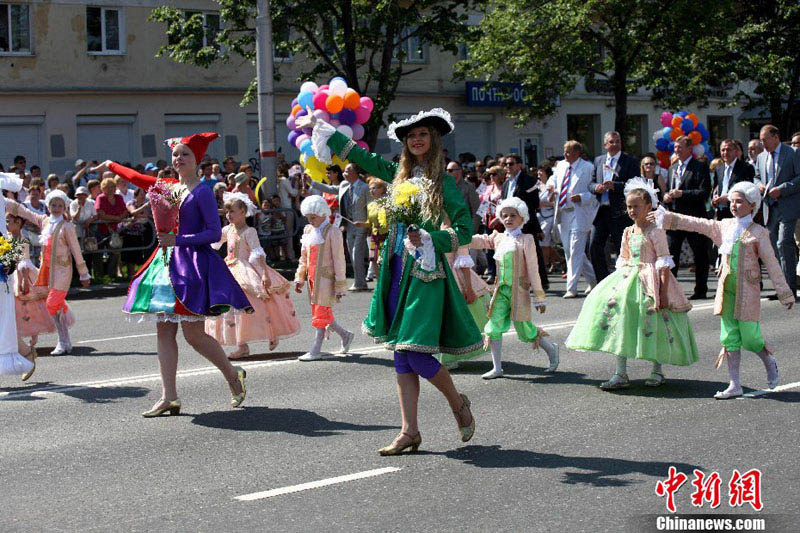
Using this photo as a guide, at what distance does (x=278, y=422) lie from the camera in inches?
335

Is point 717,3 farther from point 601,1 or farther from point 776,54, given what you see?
point 776,54

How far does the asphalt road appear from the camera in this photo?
6.10 meters

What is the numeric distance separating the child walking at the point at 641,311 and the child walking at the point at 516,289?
792 mm

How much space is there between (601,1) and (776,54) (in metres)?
7.39

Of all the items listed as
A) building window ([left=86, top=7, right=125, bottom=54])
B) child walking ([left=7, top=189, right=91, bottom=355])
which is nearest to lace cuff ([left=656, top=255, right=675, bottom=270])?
child walking ([left=7, top=189, right=91, bottom=355])

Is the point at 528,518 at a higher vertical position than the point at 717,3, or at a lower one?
lower

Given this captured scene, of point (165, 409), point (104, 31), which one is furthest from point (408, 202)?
point (104, 31)

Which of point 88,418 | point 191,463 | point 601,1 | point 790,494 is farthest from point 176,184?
point 601,1

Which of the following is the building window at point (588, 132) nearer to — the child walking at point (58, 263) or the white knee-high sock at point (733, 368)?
the child walking at point (58, 263)

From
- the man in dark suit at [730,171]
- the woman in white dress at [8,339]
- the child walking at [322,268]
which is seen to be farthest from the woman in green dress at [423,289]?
the man in dark suit at [730,171]

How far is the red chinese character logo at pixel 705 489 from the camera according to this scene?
6195 mm

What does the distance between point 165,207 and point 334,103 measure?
8001 millimetres

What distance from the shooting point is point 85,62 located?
32250 millimetres

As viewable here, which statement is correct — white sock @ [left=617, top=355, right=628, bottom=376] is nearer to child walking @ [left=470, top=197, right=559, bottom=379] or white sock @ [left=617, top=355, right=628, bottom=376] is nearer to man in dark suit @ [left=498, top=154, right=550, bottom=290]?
child walking @ [left=470, top=197, right=559, bottom=379]
